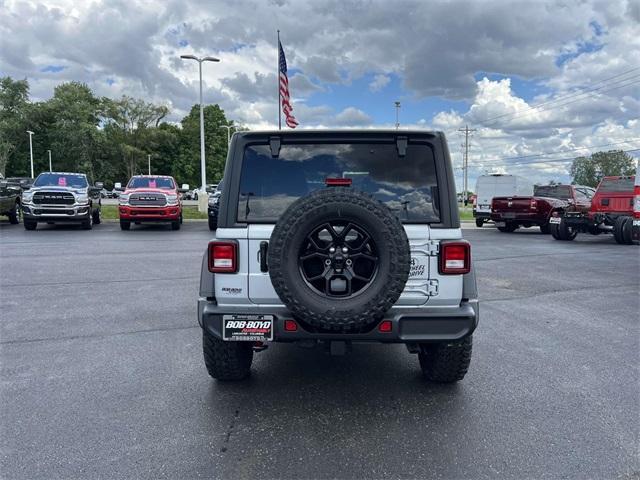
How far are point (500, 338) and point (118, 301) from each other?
493cm

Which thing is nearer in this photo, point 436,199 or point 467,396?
point 436,199

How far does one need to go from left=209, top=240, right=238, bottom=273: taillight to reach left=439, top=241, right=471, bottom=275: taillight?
4.62ft

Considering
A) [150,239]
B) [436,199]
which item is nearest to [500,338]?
[436,199]

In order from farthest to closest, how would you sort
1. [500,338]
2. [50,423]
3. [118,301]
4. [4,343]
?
1. [118,301]
2. [500,338]
3. [4,343]
4. [50,423]

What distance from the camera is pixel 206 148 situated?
3091 inches

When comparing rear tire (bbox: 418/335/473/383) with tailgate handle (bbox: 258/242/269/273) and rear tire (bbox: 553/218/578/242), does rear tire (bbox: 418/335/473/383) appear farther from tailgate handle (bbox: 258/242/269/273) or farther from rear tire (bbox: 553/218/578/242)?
rear tire (bbox: 553/218/578/242)

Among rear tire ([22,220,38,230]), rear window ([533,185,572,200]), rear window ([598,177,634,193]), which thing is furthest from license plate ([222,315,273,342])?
rear window ([533,185,572,200])

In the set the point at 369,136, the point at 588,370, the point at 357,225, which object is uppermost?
the point at 369,136

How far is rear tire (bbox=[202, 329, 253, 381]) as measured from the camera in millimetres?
3805

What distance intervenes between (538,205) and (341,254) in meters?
17.4

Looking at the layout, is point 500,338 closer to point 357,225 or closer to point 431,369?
point 431,369

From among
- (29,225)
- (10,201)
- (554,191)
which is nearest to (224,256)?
(29,225)

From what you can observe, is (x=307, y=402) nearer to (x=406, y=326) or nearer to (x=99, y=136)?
(x=406, y=326)

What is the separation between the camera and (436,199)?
138 inches
